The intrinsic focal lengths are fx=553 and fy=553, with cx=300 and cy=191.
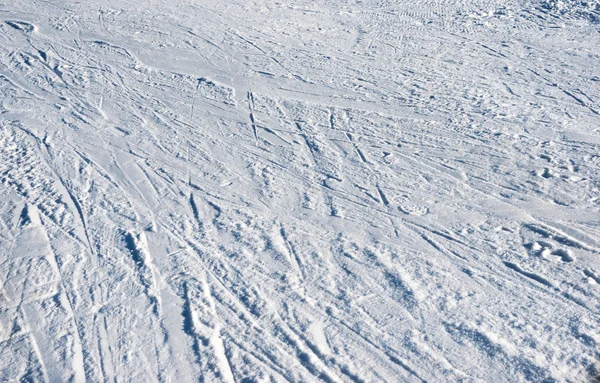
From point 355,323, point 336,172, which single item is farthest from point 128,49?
point 355,323

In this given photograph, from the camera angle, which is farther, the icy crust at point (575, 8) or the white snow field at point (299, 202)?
the icy crust at point (575, 8)

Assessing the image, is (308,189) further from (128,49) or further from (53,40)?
(53,40)

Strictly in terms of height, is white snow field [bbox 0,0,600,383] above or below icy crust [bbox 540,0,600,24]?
below

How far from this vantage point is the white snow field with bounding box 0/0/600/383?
11.7ft

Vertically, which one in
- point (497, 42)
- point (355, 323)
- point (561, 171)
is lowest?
point (355, 323)

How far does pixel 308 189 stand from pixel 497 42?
14.6 ft

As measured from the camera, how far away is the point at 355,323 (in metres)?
3.73

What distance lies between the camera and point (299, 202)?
4910 millimetres

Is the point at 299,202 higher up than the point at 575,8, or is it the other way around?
the point at 575,8

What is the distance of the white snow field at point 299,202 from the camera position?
3578 mm

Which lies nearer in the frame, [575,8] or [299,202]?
[299,202]

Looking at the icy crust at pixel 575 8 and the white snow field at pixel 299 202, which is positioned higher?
the icy crust at pixel 575 8

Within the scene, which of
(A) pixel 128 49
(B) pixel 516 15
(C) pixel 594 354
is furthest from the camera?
(B) pixel 516 15

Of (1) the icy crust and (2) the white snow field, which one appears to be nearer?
(2) the white snow field
